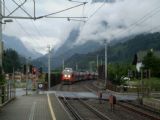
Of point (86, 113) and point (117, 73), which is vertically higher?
point (117, 73)

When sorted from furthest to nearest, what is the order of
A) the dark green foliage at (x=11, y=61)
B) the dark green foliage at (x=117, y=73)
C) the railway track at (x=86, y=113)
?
the dark green foliage at (x=11, y=61), the dark green foliage at (x=117, y=73), the railway track at (x=86, y=113)

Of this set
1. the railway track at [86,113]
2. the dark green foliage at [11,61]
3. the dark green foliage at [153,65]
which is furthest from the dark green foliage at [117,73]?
the railway track at [86,113]

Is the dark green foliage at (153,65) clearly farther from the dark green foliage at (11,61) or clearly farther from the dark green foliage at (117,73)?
the dark green foliage at (11,61)

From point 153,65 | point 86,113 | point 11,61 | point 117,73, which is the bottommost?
point 86,113

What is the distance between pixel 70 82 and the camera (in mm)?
105562

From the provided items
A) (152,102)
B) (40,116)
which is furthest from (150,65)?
(40,116)

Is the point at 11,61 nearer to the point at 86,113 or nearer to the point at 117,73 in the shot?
the point at 117,73

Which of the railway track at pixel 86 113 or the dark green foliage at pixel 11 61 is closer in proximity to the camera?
the railway track at pixel 86 113

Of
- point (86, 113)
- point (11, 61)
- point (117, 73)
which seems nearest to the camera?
point (86, 113)

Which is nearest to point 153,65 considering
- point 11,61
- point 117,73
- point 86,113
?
point 117,73

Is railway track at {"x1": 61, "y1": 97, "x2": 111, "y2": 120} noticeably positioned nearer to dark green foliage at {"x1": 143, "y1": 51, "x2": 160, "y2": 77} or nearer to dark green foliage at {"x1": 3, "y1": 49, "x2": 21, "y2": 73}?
dark green foliage at {"x1": 143, "y1": 51, "x2": 160, "y2": 77}

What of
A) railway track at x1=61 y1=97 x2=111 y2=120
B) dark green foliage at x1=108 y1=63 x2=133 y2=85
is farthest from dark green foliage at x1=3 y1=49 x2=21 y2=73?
railway track at x1=61 y1=97 x2=111 y2=120

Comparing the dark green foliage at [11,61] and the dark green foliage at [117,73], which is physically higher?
the dark green foliage at [11,61]

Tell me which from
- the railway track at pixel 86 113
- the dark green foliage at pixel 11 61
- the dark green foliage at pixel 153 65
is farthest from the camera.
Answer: the dark green foliage at pixel 11 61
